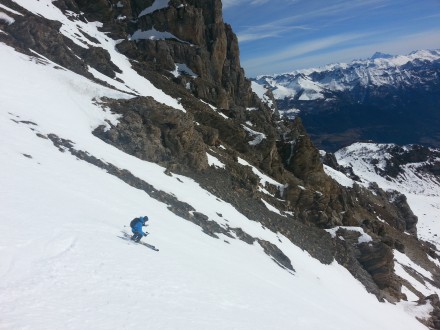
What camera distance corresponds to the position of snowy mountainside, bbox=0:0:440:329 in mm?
12422

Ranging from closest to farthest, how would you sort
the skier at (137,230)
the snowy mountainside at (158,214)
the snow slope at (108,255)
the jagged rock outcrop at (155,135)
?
the snow slope at (108,255)
the snowy mountainside at (158,214)
the skier at (137,230)
the jagged rock outcrop at (155,135)

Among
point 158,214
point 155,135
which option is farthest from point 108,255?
point 155,135

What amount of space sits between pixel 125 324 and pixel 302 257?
25.2m

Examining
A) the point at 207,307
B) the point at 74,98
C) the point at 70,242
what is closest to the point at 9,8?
the point at 74,98

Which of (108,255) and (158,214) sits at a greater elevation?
(108,255)

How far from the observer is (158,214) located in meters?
23.7

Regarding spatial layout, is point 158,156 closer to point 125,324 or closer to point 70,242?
point 70,242

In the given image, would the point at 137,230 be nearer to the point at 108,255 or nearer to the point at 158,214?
the point at 108,255

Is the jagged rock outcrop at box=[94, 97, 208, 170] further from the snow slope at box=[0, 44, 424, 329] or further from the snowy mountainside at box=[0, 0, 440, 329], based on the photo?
the snow slope at box=[0, 44, 424, 329]

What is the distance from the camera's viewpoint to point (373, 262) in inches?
1610

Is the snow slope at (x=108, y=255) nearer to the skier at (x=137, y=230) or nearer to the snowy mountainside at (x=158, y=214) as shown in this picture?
the snowy mountainside at (x=158, y=214)

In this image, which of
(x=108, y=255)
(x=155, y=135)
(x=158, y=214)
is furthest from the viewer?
(x=155, y=135)

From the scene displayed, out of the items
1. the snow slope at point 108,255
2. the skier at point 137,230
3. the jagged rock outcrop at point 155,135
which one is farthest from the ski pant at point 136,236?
the jagged rock outcrop at point 155,135

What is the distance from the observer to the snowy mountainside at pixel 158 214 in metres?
12.4
